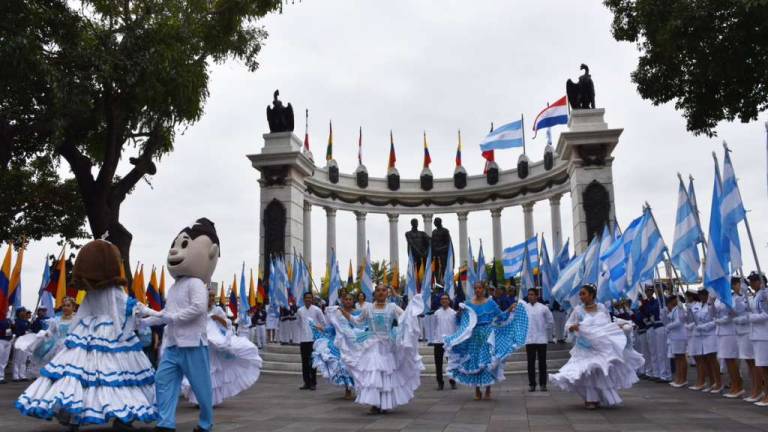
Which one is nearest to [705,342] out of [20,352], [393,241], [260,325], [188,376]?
[188,376]

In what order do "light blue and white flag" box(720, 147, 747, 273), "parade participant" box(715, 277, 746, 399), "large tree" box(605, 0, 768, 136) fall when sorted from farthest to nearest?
1. "large tree" box(605, 0, 768, 136)
2. "parade participant" box(715, 277, 746, 399)
3. "light blue and white flag" box(720, 147, 747, 273)

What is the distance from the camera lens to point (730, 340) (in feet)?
32.6

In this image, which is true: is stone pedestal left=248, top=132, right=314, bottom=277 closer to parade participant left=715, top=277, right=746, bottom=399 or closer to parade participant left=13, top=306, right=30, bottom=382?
parade participant left=13, top=306, right=30, bottom=382

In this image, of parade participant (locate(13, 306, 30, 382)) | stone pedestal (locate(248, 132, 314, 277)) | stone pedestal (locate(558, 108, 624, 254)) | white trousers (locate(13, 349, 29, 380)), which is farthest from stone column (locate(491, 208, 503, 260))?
white trousers (locate(13, 349, 29, 380))

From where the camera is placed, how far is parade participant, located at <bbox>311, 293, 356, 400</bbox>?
1005 centimetres

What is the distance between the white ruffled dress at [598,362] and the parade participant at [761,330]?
1.66 meters

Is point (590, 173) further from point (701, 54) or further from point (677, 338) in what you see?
point (677, 338)

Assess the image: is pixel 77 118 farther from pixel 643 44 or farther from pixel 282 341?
pixel 643 44

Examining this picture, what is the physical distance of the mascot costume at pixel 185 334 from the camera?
6484mm

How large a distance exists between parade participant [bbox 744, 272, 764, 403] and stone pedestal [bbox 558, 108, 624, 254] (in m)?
14.5

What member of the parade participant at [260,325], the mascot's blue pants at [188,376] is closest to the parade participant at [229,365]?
the mascot's blue pants at [188,376]

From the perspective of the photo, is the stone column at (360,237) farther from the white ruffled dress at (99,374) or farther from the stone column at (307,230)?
the white ruffled dress at (99,374)

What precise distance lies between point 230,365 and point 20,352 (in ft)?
31.6

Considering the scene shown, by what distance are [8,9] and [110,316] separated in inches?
318
